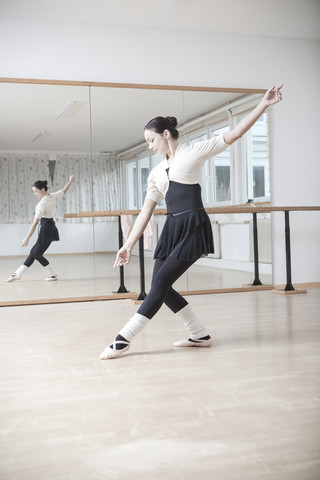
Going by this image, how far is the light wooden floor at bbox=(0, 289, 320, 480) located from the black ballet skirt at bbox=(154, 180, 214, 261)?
1.76 feet

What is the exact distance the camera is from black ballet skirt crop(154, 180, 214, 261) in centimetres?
275

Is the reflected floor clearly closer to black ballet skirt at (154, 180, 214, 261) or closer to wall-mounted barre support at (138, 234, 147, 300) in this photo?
wall-mounted barre support at (138, 234, 147, 300)

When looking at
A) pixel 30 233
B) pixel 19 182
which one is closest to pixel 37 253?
pixel 30 233

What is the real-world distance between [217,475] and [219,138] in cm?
169

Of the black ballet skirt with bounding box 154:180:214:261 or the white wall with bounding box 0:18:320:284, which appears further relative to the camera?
the white wall with bounding box 0:18:320:284

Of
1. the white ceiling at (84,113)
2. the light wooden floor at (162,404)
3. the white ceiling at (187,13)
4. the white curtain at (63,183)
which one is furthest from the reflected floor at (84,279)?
the white ceiling at (187,13)

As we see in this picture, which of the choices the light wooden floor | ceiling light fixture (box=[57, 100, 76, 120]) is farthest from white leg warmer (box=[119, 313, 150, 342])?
ceiling light fixture (box=[57, 100, 76, 120])

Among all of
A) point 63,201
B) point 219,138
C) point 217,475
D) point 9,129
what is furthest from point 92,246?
point 217,475

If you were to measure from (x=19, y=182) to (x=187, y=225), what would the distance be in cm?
253

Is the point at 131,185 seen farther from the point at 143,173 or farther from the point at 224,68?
the point at 224,68

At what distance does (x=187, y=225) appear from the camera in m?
2.76

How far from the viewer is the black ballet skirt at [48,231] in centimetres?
494

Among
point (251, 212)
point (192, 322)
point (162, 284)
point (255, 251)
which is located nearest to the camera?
point (162, 284)

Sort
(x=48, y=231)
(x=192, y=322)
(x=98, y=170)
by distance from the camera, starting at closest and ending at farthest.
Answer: (x=192, y=322)
(x=48, y=231)
(x=98, y=170)
